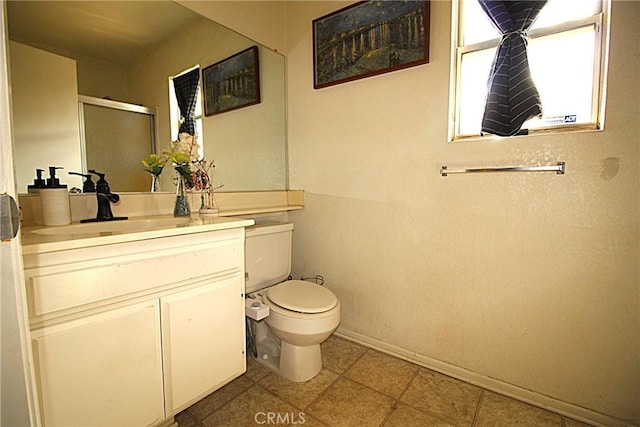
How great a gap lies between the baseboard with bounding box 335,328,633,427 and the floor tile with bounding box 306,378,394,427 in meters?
0.36

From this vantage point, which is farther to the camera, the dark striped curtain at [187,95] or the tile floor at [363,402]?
the dark striped curtain at [187,95]

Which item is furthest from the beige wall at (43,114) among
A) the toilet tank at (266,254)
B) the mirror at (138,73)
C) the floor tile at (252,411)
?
the floor tile at (252,411)

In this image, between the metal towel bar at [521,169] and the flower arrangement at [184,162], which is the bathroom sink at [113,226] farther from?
the metal towel bar at [521,169]

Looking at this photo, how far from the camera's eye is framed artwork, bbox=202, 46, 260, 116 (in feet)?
5.95

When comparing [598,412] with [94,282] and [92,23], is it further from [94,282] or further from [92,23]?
[92,23]

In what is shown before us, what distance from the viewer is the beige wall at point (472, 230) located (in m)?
1.23

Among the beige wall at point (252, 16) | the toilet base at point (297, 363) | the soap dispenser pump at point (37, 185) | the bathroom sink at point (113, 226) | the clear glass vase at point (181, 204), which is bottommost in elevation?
the toilet base at point (297, 363)

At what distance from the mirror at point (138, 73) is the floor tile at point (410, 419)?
1478 mm

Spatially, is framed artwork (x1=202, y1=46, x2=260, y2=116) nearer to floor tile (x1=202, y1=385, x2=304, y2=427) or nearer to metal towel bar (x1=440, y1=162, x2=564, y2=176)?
metal towel bar (x1=440, y1=162, x2=564, y2=176)

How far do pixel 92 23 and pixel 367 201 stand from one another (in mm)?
1592

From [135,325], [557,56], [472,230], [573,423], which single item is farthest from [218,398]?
[557,56]

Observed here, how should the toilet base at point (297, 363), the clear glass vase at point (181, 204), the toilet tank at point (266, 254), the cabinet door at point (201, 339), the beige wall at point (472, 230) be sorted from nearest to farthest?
the cabinet door at point (201, 339), the beige wall at point (472, 230), the clear glass vase at point (181, 204), the toilet base at point (297, 363), the toilet tank at point (266, 254)

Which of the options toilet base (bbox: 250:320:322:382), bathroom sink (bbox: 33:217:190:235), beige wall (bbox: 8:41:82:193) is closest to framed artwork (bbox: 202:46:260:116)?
beige wall (bbox: 8:41:82:193)

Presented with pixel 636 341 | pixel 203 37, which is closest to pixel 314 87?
pixel 203 37
